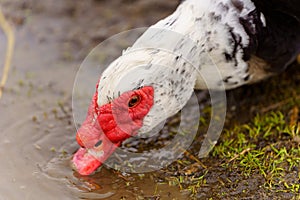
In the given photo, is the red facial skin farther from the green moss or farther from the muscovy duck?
the green moss

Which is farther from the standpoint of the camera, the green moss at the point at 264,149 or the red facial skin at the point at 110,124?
→ the green moss at the point at 264,149

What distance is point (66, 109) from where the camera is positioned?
15.0 ft

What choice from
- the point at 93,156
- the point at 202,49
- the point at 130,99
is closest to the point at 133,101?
the point at 130,99

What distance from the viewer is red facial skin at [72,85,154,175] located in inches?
139

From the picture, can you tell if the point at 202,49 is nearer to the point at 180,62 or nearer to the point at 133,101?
the point at 180,62

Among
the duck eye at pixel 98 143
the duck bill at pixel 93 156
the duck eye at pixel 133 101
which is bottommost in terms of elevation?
the duck bill at pixel 93 156

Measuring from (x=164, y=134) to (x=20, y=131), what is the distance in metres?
1.16

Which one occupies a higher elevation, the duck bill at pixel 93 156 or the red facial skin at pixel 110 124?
the red facial skin at pixel 110 124

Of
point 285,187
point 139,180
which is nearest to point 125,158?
point 139,180

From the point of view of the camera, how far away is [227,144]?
402 centimetres

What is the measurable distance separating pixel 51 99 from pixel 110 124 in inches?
50.2

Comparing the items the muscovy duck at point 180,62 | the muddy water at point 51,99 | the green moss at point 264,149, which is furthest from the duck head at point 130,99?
the green moss at point 264,149

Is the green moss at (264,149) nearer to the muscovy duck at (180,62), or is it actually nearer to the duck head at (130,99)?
the muscovy duck at (180,62)

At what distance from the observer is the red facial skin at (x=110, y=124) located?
353cm
